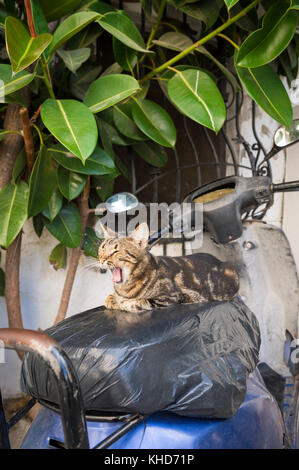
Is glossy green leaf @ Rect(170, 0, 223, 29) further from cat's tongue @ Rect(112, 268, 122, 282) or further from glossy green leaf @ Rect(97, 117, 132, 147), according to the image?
cat's tongue @ Rect(112, 268, 122, 282)

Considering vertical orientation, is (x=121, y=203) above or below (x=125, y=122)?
below

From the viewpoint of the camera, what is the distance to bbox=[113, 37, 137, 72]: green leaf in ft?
3.50

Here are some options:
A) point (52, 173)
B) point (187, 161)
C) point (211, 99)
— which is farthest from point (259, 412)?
point (187, 161)

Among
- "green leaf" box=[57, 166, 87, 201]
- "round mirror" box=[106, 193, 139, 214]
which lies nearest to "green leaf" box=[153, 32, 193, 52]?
"green leaf" box=[57, 166, 87, 201]

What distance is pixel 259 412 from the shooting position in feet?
2.38

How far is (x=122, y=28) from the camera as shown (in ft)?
3.05

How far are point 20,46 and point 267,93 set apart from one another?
55 cm

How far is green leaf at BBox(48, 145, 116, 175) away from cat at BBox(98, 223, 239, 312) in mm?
323

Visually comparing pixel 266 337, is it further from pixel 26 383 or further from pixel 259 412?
pixel 26 383

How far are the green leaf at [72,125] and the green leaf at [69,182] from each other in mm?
301

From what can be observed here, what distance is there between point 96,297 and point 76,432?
1170 millimetres

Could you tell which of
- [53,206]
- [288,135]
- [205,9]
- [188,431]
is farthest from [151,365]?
[205,9]

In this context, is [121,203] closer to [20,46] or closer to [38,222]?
[20,46]

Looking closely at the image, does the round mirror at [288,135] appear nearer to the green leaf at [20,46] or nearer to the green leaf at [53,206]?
the green leaf at [20,46]
